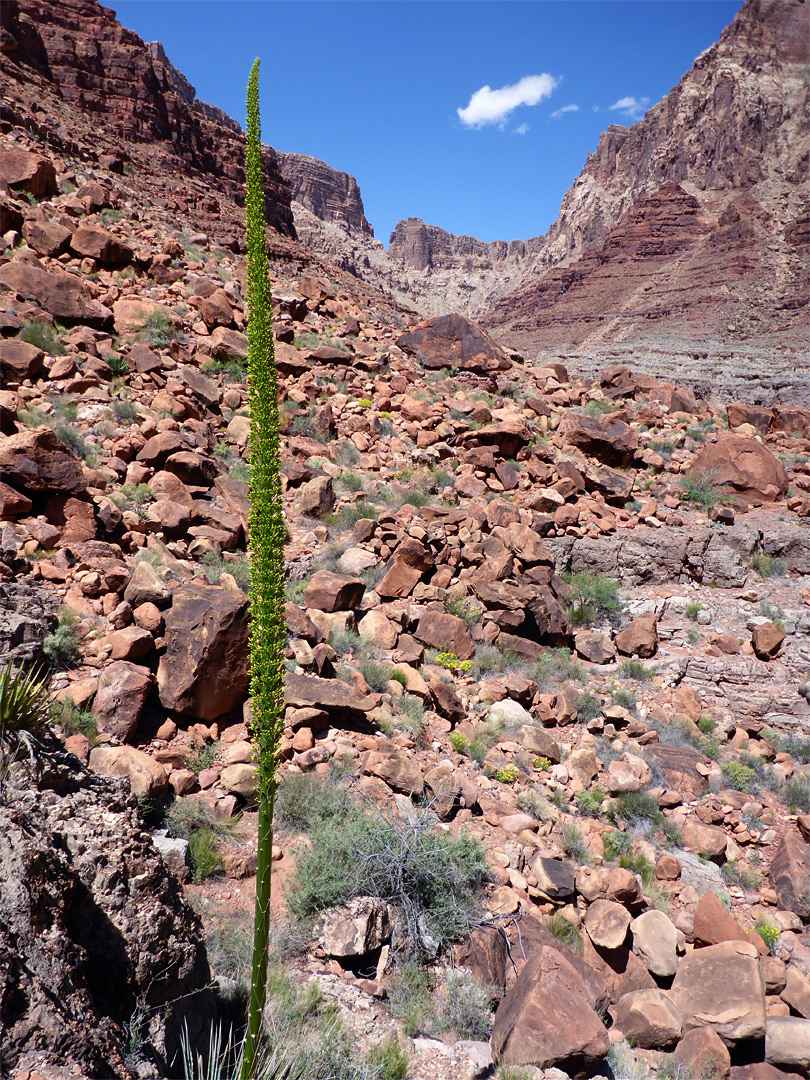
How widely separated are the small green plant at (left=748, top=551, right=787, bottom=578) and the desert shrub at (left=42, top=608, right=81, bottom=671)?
11143 millimetres

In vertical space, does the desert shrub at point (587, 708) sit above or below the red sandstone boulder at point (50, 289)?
below

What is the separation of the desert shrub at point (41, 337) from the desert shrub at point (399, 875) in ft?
29.9

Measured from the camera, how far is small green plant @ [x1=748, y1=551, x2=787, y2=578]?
10.8m

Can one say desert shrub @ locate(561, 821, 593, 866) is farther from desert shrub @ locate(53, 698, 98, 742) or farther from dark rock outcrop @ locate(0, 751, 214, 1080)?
desert shrub @ locate(53, 698, 98, 742)

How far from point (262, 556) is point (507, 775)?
5.08 meters

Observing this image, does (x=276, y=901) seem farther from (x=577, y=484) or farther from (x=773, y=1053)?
(x=577, y=484)

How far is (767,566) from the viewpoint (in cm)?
1084

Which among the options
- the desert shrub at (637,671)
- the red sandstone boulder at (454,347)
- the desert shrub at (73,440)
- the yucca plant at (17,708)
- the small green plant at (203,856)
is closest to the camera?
A: the yucca plant at (17,708)

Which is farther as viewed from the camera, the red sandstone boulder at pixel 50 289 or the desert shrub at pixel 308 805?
the red sandstone boulder at pixel 50 289

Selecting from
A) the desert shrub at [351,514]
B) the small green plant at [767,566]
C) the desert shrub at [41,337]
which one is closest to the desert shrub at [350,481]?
the desert shrub at [351,514]

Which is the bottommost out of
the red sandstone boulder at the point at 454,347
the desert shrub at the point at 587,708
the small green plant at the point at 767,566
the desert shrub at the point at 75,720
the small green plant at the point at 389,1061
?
the small green plant at the point at 389,1061

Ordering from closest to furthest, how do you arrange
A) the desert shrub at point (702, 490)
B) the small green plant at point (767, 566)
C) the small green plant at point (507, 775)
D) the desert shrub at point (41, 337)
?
→ the small green plant at point (507, 775), the desert shrub at point (41, 337), the small green plant at point (767, 566), the desert shrub at point (702, 490)

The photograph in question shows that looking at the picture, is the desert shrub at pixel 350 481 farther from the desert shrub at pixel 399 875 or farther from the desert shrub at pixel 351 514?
the desert shrub at pixel 399 875

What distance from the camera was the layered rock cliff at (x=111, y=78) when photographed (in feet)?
82.7
